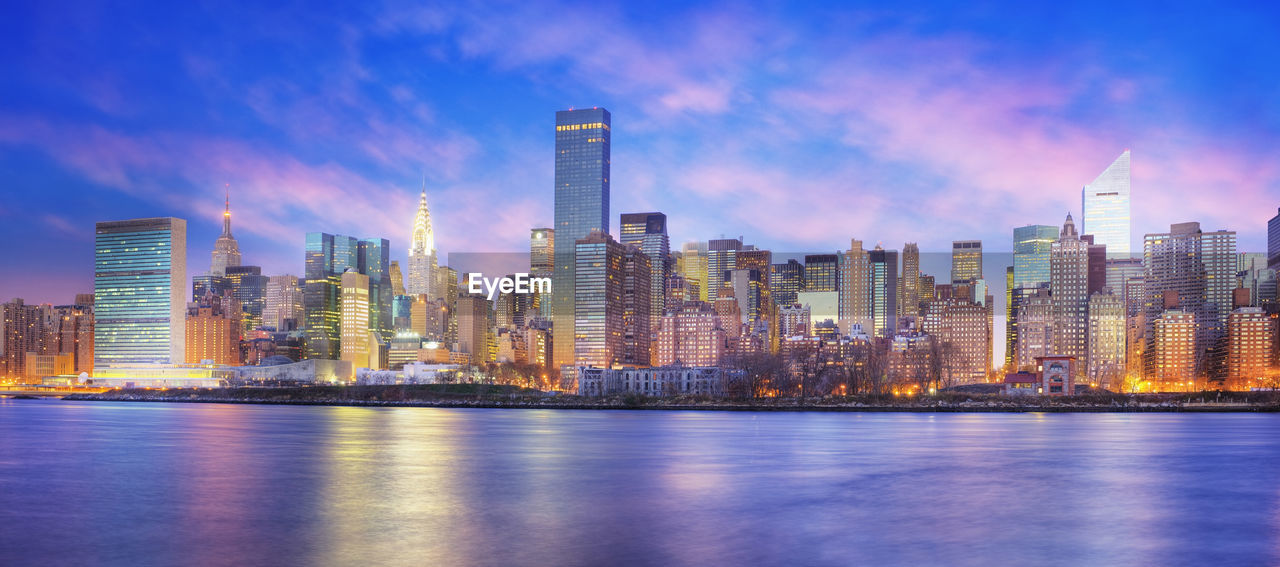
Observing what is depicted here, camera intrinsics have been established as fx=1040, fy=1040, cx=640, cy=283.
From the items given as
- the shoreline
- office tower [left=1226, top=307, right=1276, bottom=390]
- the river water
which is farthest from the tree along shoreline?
the river water

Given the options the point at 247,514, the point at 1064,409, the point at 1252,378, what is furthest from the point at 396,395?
the point at 1252,378

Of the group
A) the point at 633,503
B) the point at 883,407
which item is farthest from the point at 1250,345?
the point at 633,503

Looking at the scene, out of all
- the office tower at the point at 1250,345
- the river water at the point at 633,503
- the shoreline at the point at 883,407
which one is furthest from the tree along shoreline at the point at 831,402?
the river water at the point at 633,503

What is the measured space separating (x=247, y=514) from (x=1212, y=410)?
118649 millimetres

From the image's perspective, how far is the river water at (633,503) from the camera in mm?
19391

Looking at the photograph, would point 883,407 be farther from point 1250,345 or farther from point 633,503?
point 1250,345

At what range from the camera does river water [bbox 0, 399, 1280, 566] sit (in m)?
19.4

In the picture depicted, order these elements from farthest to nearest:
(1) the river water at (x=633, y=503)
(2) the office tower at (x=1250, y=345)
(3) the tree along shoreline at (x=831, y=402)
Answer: (2) the office tower at (x=1250, y=345)
(3) the tree along shoreline at (x=831, y=402)
(1) the river water at (x=633, y=503)

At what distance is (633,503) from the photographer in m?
26.2

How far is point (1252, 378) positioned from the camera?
183125 millimetres

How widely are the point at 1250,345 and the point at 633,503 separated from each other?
655 ft

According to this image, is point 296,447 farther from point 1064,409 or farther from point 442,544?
point 1064,409

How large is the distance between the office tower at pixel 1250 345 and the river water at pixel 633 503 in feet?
528

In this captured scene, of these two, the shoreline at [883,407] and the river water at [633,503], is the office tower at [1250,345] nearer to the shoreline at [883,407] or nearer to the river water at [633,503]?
the shoreline at [883,407]
